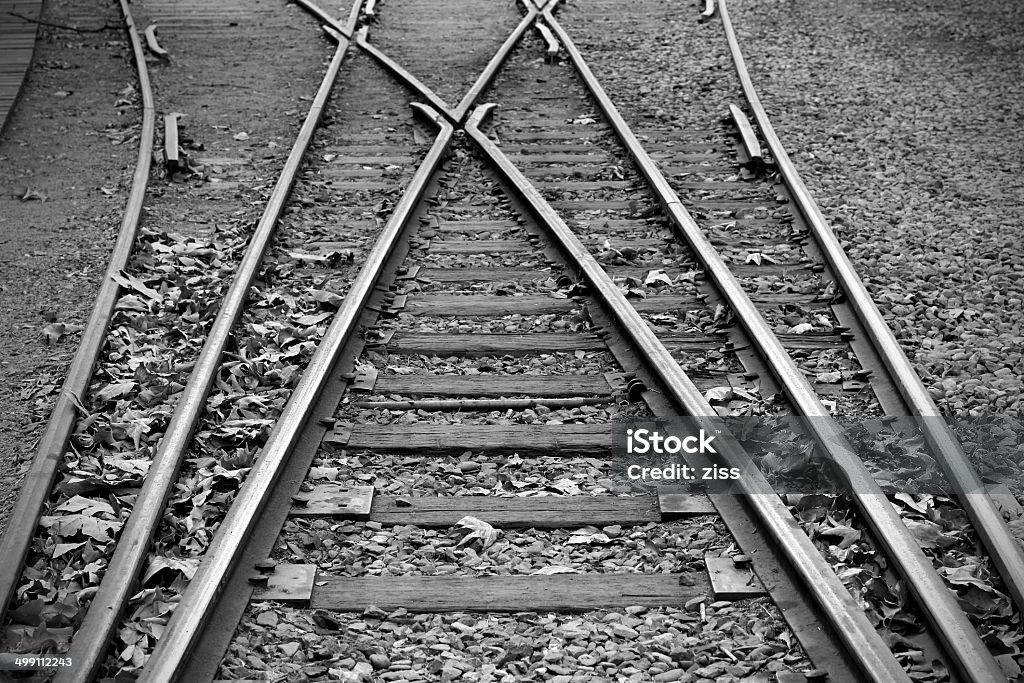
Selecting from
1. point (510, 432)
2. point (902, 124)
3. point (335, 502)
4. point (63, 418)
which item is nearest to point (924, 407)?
point (510, 432)

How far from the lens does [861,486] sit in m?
3.81

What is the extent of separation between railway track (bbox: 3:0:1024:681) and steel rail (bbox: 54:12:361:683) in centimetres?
1

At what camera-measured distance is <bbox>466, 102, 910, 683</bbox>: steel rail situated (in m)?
2.98

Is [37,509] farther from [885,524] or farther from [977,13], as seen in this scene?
[977,13]

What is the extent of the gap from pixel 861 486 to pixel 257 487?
241 cm

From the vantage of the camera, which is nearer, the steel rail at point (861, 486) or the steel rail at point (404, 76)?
the steel rail at point (861, 486)

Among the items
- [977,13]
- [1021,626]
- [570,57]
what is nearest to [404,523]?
[1021,626]

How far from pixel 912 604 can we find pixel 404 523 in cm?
189

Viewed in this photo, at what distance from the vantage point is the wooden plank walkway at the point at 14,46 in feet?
31.4

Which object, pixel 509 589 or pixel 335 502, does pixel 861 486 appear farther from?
pixel 335 502

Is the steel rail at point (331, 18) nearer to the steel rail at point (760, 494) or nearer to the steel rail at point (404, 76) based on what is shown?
the steel rail at point (404, 76)

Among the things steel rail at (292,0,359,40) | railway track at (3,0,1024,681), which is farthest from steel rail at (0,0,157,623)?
steel rail at (292,0,359,40)

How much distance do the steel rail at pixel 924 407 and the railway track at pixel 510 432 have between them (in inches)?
0.8

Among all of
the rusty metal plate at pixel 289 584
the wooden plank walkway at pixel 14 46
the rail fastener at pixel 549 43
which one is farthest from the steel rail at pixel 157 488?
the rail fastener at pixel 549 43
